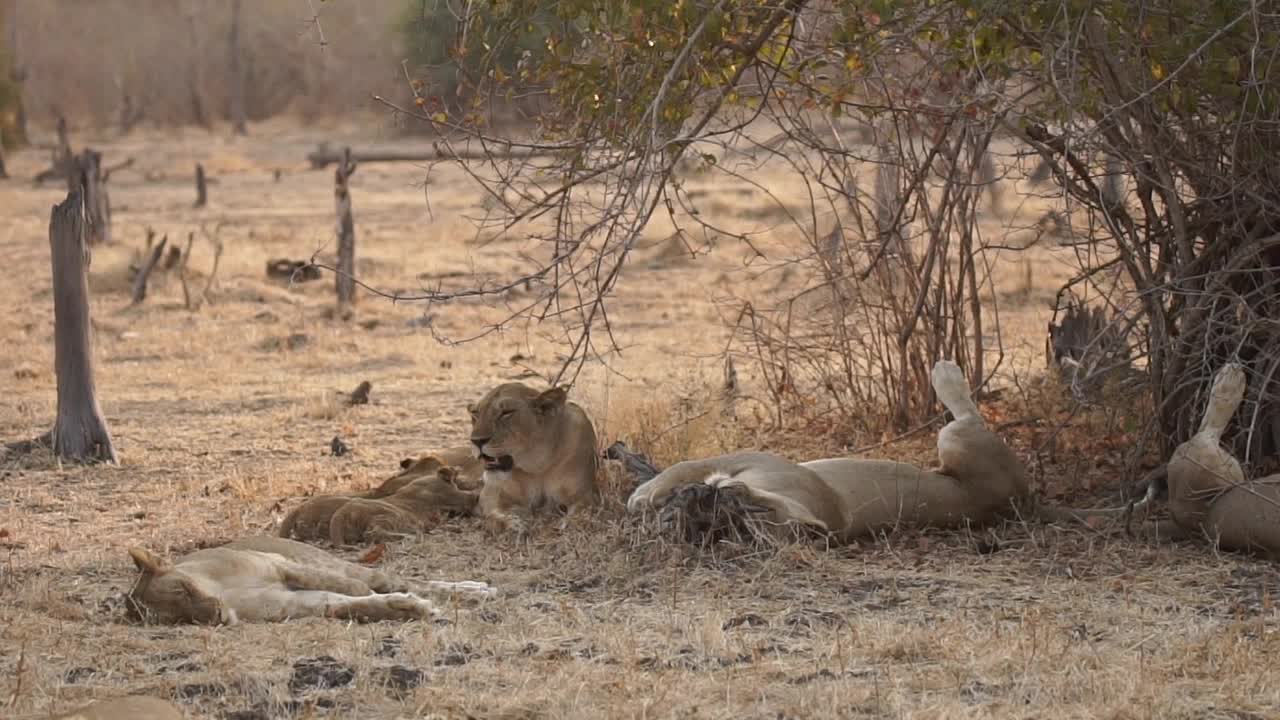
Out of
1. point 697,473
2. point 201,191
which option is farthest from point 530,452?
point 201,191

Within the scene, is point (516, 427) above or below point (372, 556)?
above

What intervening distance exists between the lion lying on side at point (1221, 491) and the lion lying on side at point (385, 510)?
3.11 metres

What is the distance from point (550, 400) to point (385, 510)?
866 millimetres

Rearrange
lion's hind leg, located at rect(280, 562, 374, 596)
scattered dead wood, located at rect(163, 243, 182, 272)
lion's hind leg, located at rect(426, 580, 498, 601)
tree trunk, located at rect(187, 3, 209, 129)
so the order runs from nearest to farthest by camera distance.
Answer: lion's hind leg, located at rect(280, 562, 374, 596) → lion's hind leg, located at rect(426, 580, 498, 601) → scattered dead wood, located at rect(163, 243, 182, 272) → tree trunk, located at rect(187, 3, 209, 129)

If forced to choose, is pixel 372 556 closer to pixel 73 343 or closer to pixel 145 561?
pixel 145 561

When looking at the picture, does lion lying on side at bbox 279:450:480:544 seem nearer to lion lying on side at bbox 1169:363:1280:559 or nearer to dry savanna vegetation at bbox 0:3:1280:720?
dry savanna vegetation at bbox 0:3:1280:720

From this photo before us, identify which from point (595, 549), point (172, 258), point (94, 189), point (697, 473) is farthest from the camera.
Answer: point (94, 189)

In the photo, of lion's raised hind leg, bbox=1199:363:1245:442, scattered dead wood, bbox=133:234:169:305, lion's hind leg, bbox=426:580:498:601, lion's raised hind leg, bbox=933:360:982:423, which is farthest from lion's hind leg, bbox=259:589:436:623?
scattered dead wood, bbox=133:234:169:305

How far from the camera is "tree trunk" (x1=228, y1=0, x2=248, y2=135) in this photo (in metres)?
50.6

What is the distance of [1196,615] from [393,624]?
2.74 m

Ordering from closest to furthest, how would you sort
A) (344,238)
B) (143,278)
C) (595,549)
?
(595,549)
(344,238)
(143,278)

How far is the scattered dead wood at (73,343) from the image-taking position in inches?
389

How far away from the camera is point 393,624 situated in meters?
6.04

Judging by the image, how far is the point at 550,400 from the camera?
7820 mm
